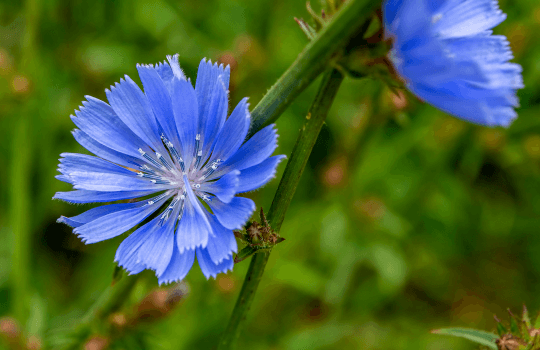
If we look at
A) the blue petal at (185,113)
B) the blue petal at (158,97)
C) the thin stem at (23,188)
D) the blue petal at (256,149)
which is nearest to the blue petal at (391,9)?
the blue petal at (256,149)

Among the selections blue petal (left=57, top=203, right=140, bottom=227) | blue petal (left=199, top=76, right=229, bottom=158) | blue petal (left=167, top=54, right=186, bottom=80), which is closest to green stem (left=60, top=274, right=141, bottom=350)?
blue petal (left=57, top=203, right=140, bottom=227)

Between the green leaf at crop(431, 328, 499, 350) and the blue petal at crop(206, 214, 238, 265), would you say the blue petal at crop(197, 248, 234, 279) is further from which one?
the green leaf at crop(431, 328, 499, 350)

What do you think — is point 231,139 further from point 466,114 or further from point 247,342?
point 247,342

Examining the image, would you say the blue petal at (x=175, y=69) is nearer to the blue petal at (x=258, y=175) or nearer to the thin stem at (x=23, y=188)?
the blue petal at (x=258, y=175)

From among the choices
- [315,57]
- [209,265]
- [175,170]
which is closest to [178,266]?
[209,265]

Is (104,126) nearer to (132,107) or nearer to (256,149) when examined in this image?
(132,107)
